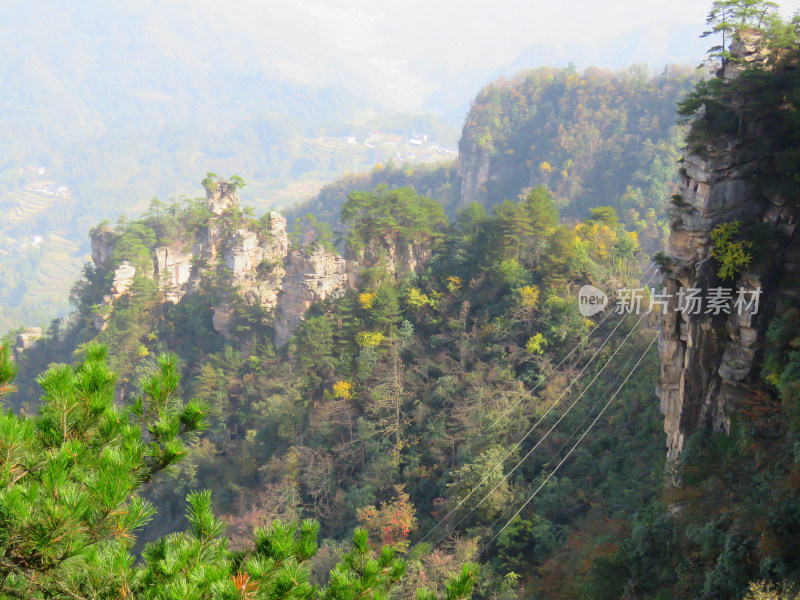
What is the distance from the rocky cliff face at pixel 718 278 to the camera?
11141 millimetres

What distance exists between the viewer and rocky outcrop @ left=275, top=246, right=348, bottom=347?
29.1m

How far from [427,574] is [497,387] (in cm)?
733

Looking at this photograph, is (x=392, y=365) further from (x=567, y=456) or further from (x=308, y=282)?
(x=567, y=456)

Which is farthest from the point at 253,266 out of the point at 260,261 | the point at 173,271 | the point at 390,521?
the point at 390,521

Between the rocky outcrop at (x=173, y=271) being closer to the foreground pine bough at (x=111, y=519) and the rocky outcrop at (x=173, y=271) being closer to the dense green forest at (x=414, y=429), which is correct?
the dense green forest at (x=414, y=429)

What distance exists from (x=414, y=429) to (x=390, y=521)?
4002 mm

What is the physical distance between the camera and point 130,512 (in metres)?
4.39

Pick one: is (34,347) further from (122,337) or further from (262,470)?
(262,470)

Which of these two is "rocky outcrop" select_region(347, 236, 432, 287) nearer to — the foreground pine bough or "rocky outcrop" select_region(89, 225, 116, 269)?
"rocky outcrop" select_region(89, 225, 116, 269)

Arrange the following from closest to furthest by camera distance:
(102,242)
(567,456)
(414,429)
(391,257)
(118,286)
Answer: (567,456) → (414,429) → (391,257) → (118,286) → (102,242)

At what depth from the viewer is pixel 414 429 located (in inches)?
824

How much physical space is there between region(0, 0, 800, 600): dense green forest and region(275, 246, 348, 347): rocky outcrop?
407 mm

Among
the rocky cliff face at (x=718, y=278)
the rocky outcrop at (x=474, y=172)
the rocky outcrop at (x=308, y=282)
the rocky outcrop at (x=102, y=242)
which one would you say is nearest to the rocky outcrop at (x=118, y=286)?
the rocky outcrop at (x=102, y=242)

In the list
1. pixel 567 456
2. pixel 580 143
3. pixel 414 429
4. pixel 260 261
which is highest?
pixel 580 143
